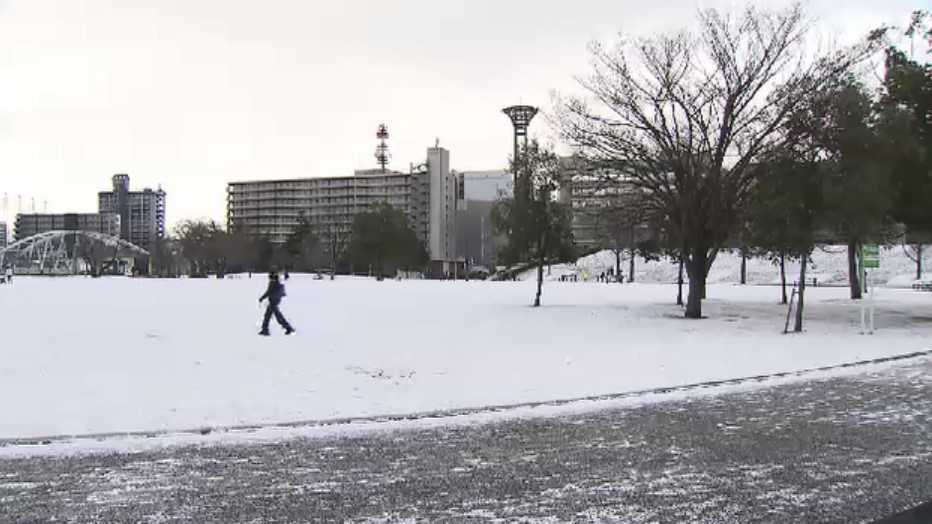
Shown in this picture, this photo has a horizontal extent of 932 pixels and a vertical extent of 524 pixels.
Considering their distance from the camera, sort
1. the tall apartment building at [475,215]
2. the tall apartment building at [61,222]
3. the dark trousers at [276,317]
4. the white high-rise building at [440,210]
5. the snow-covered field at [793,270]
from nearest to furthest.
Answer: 1. the dark trousers at [276,317]
2. the snow-covered field at [793,270]
3. the tall apartment building at [475,215]
4. the white high-rise building at [440,210]
5. the tall apartment building at [61,222]

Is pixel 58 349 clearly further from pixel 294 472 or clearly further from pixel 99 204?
pixel 99 204

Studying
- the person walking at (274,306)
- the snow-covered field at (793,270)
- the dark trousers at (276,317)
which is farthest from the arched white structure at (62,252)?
the dark trousers at (276,317)

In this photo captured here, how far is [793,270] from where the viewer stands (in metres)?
92.1

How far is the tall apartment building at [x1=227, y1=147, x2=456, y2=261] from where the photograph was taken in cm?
14188

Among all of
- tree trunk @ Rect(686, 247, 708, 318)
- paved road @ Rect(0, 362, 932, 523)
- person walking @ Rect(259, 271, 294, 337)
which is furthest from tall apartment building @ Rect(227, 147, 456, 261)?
paved road @ Rect(0, 362, 932, 523)

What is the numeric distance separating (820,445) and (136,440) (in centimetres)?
652

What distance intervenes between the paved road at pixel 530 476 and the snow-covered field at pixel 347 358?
161 centimetres

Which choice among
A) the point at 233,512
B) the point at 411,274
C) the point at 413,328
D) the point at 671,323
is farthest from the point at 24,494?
the point at 411,274

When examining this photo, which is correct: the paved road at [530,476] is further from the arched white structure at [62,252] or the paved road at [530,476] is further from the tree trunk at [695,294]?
the arched white structure at [62,252]

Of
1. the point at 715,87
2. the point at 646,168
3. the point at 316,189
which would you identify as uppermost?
the point at 316,189

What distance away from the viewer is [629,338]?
17719mm

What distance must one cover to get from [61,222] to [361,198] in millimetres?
57772

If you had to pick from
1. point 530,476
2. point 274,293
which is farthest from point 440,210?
point 530,476

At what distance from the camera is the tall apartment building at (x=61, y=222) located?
146125 millimetres
